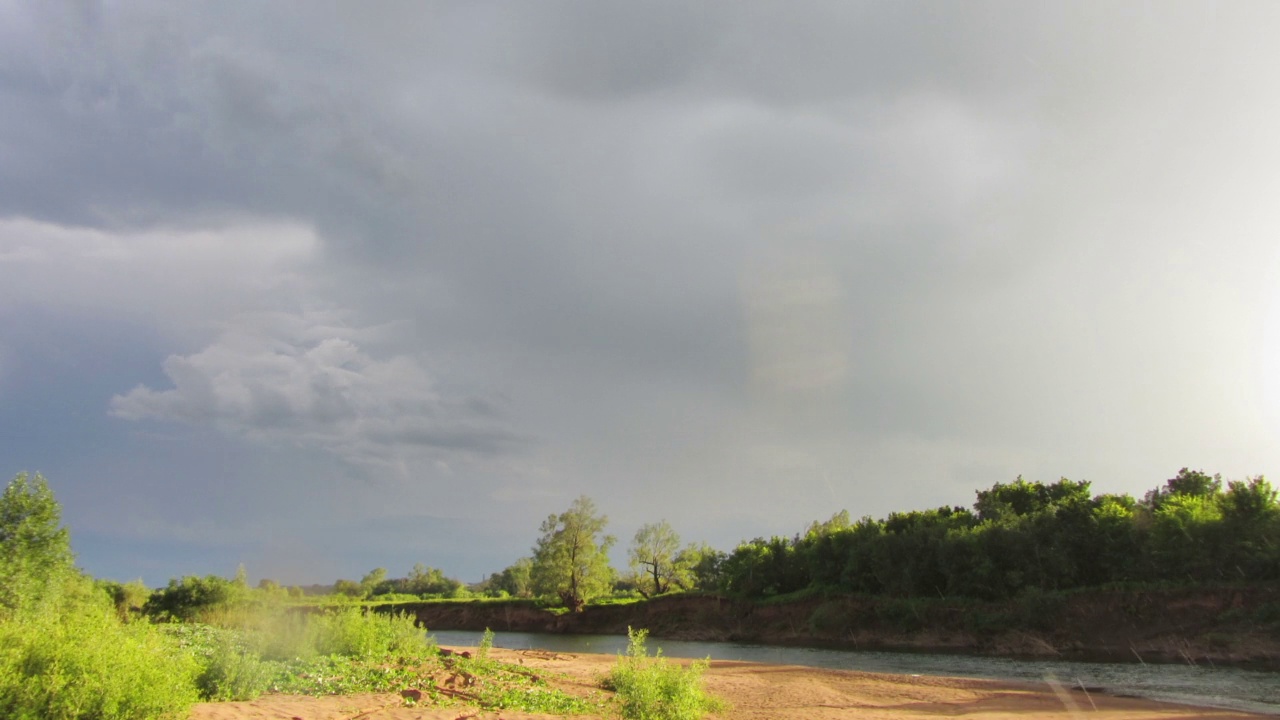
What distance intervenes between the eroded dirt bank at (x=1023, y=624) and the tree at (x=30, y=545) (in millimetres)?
22609

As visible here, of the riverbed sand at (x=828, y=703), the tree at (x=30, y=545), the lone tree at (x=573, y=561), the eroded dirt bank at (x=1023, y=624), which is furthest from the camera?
the lone tree at (x=573, y=561)

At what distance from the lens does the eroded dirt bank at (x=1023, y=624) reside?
1714 inches

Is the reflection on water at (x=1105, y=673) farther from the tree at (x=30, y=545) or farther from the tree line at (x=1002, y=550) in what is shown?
the tree at (x=30, y=545)

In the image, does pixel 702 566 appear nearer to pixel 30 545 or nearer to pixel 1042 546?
pixel 1042 546

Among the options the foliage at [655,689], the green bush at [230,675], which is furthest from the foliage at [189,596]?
the foliage at [655,689]

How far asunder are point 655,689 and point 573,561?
85.2m

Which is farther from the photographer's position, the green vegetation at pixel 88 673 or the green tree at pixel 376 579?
the green tree at pixel 376 579

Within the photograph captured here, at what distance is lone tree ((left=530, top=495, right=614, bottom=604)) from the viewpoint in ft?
314

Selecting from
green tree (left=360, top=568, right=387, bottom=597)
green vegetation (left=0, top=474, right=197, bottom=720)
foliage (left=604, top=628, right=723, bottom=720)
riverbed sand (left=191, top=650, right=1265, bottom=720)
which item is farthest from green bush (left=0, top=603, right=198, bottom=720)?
green tree (left=360, top=568, right=387, bottom=597)

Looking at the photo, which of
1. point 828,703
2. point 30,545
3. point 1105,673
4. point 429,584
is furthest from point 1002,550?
point 429,584

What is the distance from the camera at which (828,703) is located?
2166cm

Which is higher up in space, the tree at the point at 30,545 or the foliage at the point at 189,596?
the tree at the point at 30,545

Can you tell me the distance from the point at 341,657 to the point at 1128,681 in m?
34.8

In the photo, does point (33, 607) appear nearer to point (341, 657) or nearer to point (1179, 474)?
point (341, 657)
